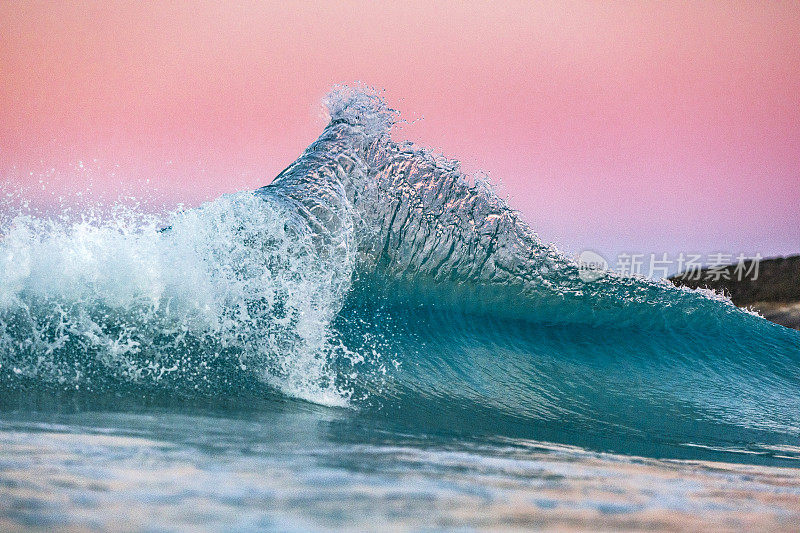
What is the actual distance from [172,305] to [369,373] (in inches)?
57.1

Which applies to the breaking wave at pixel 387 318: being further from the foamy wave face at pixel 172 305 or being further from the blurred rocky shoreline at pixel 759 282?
the blurred rocky shoreline at pixel 759 282

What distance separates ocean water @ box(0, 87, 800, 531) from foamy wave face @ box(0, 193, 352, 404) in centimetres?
1

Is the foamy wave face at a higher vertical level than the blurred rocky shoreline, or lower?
lower

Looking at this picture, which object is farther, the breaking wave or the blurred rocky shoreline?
the blurred rocky shoreline

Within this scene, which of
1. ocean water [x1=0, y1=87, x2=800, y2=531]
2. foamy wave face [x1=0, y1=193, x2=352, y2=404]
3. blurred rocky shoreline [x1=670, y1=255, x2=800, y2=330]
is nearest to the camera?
ocean water [x1=0, y1=87, x2=800, y2=531]

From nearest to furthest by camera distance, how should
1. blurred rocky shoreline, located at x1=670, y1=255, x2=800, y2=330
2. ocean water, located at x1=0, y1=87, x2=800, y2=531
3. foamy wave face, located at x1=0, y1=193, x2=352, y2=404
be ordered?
1. ocean water, located at x1=0, y1=87, x2=800, y2=531
2. foamy wave face, located at x1=0, y1=193, x2=352, y2=404
3. blurred rocky shoreline, located at x1=670, y1=255, x2=800, y2=330

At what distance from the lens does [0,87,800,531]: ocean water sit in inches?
108

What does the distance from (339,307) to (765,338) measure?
550 centimetres

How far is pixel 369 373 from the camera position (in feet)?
19.3

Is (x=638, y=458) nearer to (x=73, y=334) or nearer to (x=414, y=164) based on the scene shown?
(x=73, y=334)

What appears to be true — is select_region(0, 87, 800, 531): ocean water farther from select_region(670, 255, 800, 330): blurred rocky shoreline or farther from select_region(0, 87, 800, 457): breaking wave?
select_region(670, 255, 800, 330): blurred rocky shoreline

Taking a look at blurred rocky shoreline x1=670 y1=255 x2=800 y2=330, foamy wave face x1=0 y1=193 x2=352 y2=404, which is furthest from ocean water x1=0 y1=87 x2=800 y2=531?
blurred rocky shoreline x1=670 y1=255 x2=800 y2=330

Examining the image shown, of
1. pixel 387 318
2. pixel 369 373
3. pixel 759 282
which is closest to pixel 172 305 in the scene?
pixel 369 373

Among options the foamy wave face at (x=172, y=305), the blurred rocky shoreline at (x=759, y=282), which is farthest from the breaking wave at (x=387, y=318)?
the blurred rocky shoreline at (x=759, y=282)
